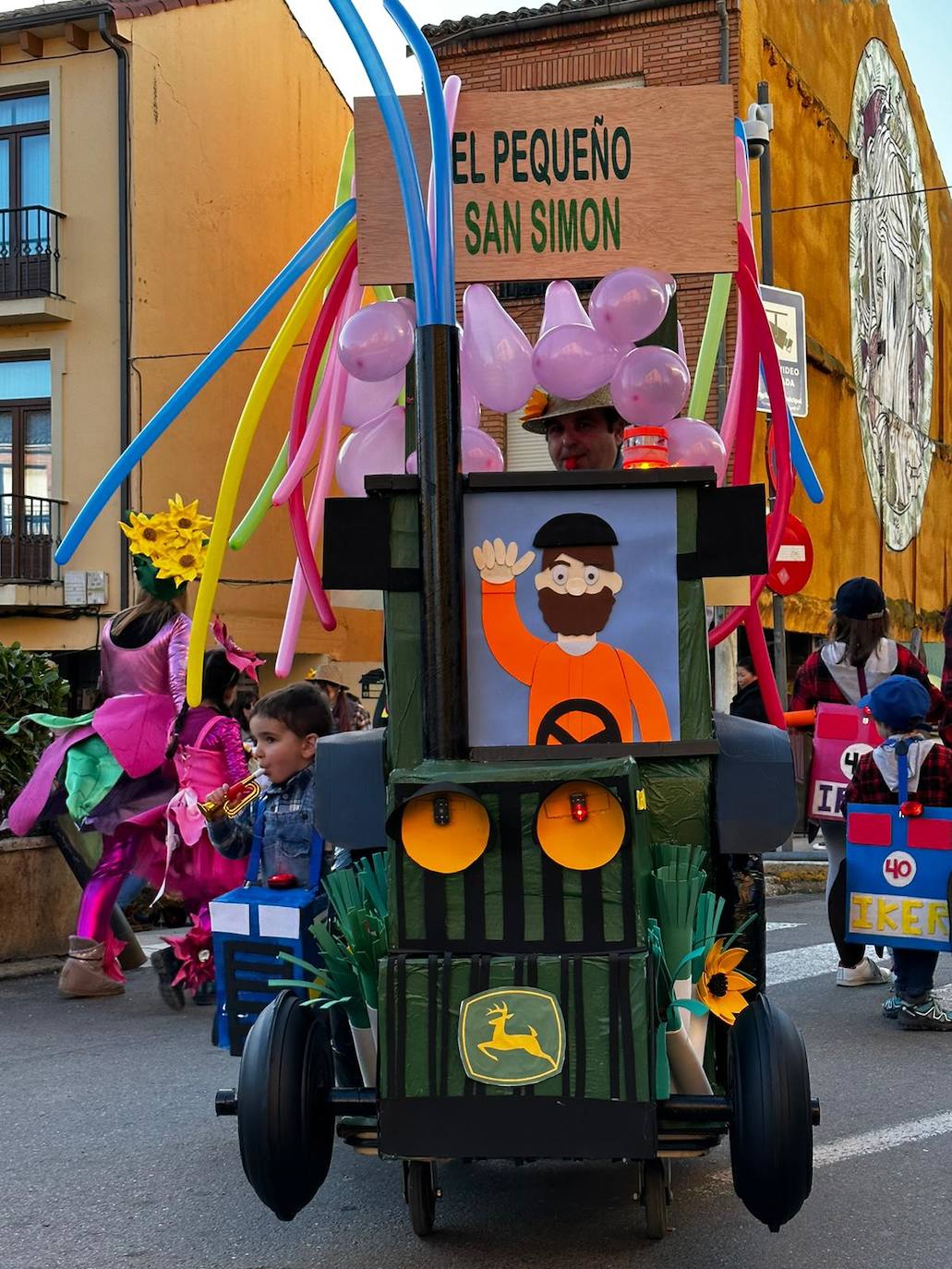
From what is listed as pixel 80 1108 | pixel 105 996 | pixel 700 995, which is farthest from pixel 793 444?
pixel 105 996

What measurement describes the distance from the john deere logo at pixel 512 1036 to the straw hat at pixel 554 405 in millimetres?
2205

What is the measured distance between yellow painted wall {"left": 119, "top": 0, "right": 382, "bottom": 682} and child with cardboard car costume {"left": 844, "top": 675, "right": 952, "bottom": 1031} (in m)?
15.8

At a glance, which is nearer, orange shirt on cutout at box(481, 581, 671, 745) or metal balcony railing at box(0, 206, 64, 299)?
orange shirt on cutout at box(481, 581, 671, 745)

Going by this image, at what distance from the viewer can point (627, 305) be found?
4324 millimetres

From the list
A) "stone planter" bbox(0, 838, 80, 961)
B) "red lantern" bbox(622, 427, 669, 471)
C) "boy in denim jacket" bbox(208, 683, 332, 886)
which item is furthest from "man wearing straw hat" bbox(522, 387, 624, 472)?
"stone planter" bbox(0, 838, 80, 961)

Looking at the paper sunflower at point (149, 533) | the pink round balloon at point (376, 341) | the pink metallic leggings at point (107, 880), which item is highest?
the pink round balloon at point (376, 341)

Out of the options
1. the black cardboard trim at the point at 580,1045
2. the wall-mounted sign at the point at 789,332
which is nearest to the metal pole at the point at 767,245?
the wall-mounted sign at the point at 789,332

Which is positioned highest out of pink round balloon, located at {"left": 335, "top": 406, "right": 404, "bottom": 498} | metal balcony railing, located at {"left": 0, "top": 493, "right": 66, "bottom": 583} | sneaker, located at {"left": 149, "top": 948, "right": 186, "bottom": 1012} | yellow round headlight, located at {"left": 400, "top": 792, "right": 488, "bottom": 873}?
metal balcony railing, located at {"left": 0, "top": 493, "right": 66, "bottom": 583}

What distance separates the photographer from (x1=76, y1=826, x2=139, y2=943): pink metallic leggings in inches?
271

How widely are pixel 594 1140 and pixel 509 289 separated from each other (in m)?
17.3

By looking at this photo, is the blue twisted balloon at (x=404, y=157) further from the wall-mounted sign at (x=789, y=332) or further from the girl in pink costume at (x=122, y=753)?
the wall-mounted sign at (x=789, y=332)

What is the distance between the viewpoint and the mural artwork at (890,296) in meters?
23.3

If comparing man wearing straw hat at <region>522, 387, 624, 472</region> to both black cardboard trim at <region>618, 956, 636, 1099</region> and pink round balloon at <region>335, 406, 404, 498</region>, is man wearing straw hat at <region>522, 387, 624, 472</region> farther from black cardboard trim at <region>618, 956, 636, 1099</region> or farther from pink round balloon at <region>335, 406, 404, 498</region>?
black cardboard trim at <region>618, 956, 636, 1099</region>

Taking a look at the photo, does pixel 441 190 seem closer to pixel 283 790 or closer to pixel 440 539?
pixel 440 539
